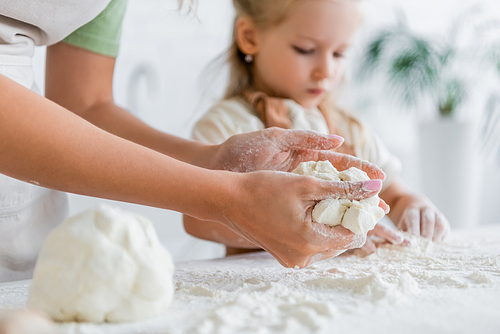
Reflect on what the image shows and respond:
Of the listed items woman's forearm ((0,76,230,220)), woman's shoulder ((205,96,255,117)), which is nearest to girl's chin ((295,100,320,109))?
woman's shoulder ((205,96,255,117))

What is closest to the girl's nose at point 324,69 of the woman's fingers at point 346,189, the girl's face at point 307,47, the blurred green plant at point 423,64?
the girl's face at point 307,47

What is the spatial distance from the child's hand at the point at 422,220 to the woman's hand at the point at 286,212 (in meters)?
0.50

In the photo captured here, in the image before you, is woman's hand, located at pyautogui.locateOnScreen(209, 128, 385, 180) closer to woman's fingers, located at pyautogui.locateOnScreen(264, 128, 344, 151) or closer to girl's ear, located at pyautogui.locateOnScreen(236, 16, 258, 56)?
woman's fingers, located at pyautogui.locateOnScreen(264, 128, 344, 151)

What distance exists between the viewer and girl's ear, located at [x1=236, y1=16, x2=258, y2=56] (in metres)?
1.31

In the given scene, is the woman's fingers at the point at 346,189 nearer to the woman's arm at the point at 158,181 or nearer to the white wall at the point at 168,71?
the woman's arm at the point at 158,181

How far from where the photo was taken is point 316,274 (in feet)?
2.20

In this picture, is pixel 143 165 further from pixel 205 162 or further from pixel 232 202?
pixel 205 162

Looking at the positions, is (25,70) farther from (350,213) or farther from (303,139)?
(350,213)

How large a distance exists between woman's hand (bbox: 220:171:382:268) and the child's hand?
0.50 metres

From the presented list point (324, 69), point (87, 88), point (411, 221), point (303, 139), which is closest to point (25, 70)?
point (87, 88)

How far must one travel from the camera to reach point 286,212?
22.9 inches

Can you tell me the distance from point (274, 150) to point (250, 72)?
66 centimetres

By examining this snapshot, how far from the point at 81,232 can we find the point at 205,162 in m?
0.37

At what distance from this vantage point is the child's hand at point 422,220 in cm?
105
